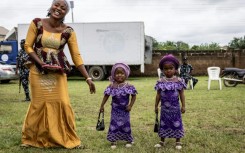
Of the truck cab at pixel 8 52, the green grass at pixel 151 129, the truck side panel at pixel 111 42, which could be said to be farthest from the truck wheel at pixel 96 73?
the green grass at pixel 151 129

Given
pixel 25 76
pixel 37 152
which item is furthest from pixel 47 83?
pixel 25 76

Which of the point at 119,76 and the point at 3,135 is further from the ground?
the point at 119,76

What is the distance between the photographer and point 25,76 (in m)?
11.0

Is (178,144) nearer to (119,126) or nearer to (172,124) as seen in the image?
(172,124)

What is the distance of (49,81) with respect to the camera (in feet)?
15.8

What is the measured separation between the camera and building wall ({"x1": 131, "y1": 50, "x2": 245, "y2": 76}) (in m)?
26.0

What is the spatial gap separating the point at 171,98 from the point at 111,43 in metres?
17.2

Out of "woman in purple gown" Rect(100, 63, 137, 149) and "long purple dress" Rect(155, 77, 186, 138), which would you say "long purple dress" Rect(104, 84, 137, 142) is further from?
"long purple dress" Rect(155, 77, 186, 138)

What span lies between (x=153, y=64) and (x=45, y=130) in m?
21.7

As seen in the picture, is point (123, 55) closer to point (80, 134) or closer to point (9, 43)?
point (9, 43)

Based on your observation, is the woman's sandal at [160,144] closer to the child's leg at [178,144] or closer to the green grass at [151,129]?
the green grass at [151,129]

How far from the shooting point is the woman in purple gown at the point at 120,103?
508 cm

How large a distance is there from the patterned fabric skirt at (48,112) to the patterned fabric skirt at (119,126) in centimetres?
59

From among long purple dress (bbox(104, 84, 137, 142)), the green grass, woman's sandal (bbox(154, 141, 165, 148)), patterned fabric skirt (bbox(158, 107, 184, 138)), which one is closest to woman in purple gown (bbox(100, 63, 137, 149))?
long purple dress (bbox(104, 84, 137, 142))
